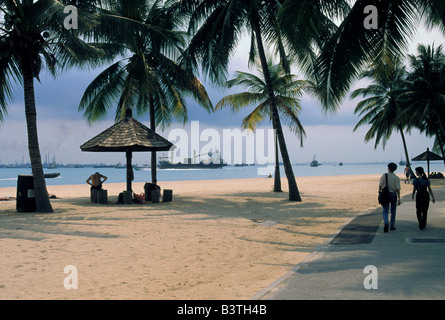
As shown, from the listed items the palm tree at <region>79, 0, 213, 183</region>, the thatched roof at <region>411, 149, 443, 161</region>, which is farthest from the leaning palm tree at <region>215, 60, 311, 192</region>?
the thatched roof at <region>411, 149, 443, 161</region>

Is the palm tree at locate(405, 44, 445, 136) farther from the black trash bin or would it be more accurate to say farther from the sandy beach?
the black trash bin

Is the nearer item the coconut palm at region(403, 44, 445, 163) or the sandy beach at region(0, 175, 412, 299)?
the sandy beach at region(0, 175, 412, 299)

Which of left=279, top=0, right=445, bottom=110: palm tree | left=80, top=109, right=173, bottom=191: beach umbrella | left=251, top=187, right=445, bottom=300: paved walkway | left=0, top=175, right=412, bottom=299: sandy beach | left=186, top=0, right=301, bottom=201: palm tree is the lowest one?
left=0, top=175, right=412, bottom=299: sandy beach

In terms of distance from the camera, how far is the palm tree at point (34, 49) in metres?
11.2

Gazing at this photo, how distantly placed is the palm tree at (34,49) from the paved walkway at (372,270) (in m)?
8.77

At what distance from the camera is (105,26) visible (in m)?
12.2

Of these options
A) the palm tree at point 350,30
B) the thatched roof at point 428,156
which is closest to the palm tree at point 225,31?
the palm tree at point 350,30

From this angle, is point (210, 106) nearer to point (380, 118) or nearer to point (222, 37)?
point (222, 37)

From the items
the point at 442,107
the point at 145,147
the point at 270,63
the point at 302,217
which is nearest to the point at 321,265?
the point at 302,217

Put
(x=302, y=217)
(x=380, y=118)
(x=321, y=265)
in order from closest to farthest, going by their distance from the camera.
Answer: (x=321, y=265), (x=302, y=217), (x=380, y=118)

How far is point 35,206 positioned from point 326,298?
1118 centimetres

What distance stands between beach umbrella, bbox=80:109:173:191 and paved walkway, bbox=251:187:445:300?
9066 mm

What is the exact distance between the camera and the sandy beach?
5082 millimetres

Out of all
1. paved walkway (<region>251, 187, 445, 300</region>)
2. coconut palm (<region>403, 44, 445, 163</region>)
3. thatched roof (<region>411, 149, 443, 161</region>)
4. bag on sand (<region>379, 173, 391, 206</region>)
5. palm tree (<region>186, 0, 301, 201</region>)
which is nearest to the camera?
paved walkway (<region>251, 187, 445, 300</region>)
